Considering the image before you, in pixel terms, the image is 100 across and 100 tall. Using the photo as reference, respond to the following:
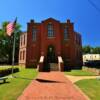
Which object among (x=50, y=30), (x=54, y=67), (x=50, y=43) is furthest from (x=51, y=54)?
(x=54, y=67)

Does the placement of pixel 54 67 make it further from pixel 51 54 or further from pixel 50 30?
pixel 50 30

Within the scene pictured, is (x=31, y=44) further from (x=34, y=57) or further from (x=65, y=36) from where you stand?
(x=65, y=36)

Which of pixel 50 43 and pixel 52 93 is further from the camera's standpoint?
pixel 50 43

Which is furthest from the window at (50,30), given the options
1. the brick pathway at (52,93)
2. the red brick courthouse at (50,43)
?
the brick pathway at (52,93)

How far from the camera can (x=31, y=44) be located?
122 ft

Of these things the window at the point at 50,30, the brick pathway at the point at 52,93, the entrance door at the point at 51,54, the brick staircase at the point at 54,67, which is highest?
the window at the point at 50,30

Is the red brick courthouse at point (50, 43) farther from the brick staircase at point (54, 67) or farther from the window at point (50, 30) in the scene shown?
the brick staircase at point (54, 67)

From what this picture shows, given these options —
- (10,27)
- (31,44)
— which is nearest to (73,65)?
(31,44)

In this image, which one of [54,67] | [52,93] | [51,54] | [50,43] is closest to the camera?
[52,93]


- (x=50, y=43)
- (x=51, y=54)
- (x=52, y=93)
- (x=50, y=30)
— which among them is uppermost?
(x=50, y=30)

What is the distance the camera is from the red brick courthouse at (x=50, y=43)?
119 feet

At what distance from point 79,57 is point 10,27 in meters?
26.1

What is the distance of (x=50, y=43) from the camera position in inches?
1430

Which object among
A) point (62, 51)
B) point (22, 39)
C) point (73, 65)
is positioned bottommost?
point (73, 65)
